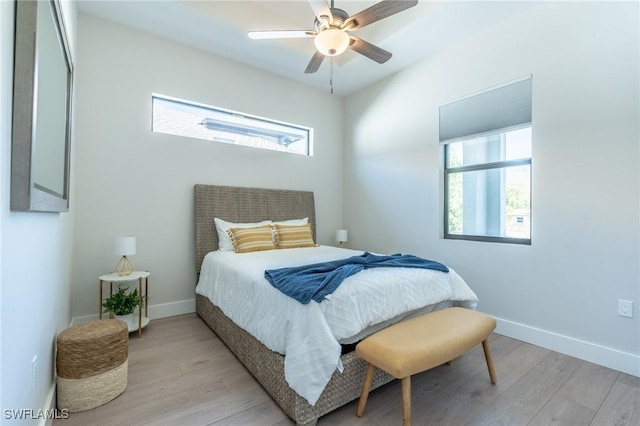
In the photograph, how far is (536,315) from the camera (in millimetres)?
2646

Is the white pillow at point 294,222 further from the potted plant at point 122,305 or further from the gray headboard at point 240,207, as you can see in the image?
the potted plant at point 122,305

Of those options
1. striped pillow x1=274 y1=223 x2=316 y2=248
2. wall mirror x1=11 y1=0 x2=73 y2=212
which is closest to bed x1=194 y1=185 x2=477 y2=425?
striped pillow x1=274 y1=223 x2=316 y2=248

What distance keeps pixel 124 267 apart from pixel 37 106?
85.8 inches

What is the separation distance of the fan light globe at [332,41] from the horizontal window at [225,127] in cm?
185

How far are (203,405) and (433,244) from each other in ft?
9.19

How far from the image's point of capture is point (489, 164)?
3055 millimetres

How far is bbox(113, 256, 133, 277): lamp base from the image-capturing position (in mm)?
2814

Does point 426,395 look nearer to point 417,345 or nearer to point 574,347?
point 417,345

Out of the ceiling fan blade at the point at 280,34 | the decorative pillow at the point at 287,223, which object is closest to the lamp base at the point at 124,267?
the decorative pillow at the point at 287,223

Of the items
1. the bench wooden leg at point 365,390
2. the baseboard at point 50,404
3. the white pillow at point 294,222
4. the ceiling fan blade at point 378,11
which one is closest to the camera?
the baseboard at point 50,404

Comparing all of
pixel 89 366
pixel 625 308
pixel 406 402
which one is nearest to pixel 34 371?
pixel 89 366

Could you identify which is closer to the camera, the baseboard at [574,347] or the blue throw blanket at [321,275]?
the blue throw blanket at [321,275]

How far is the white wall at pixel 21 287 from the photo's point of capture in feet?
2.97

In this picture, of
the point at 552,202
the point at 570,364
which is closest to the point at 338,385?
the point at 570,364
